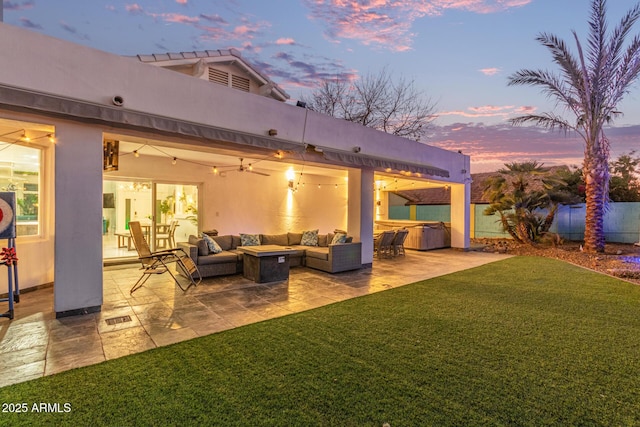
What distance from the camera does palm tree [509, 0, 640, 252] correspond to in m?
10.9

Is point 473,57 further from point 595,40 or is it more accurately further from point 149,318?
point 149,318

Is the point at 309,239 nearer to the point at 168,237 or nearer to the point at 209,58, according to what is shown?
the point at 168,237

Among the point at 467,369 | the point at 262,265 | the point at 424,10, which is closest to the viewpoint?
the point at 467,369

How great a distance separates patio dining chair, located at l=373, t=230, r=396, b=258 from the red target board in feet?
30.7

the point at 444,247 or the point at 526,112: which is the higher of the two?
the point at 526,112

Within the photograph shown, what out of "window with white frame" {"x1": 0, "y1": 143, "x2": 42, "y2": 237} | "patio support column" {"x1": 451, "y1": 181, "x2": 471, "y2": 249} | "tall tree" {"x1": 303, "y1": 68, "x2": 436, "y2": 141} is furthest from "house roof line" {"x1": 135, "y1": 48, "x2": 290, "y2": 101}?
"patio support column" {"x1": 451, "y1": 181, "x2": 471, "y2": 249}

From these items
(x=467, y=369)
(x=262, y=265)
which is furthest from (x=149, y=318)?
(x=467, y=369)

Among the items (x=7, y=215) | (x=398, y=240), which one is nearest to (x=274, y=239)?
(x=398, y=240)

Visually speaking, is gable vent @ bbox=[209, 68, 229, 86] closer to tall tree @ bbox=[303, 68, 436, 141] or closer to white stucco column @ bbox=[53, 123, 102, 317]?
white stucco column @ bbox=[53, 123, 102, 317]

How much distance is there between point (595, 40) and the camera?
36.6ft

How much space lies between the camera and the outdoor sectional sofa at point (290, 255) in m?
7.78

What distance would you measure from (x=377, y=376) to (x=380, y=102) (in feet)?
61.2

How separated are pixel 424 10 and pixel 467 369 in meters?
11.5

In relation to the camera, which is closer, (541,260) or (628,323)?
(628,323)
